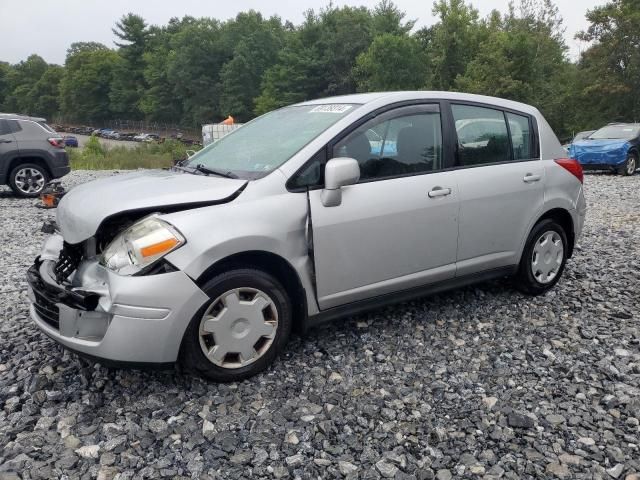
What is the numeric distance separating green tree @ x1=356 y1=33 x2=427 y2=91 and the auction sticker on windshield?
51.6 m

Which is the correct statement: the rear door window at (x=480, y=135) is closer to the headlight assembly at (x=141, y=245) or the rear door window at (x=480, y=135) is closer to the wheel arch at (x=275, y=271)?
the wheel arch at (x=275, y=271)

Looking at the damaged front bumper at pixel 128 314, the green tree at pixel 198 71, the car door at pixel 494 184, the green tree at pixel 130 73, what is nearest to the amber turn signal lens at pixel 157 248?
the damaged front bumper at pixel 128 314

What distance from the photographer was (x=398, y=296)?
3.72 meters

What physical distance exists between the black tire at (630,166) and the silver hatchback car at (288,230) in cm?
1318

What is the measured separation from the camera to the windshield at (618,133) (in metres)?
16.1

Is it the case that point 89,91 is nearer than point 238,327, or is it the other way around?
point 238,327

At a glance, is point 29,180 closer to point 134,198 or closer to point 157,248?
point 134,198

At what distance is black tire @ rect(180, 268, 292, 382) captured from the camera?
9.61 feet

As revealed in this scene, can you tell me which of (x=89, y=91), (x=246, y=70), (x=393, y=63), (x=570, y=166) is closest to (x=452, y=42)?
(x=393, y=63)

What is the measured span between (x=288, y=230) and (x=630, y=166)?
15754 mm

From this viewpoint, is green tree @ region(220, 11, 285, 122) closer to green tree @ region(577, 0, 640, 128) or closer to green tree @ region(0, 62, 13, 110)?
green tree @ region(577, 0, 640, 128)

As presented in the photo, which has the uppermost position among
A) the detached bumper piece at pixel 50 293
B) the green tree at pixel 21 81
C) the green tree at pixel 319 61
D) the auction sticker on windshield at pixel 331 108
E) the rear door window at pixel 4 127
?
the green tree at pixel 21 81

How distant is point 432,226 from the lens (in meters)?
3.74

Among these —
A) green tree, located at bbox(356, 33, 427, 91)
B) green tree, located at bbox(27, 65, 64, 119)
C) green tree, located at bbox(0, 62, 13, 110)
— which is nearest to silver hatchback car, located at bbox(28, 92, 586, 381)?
green tree, located at bbox(356, 33, 427, 91)
